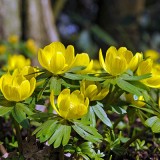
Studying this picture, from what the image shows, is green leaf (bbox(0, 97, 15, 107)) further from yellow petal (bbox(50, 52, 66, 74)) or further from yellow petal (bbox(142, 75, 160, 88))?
yellow petal (bbox(142, 75, 160, 88))

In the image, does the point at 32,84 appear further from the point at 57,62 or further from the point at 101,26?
the point at 101,26

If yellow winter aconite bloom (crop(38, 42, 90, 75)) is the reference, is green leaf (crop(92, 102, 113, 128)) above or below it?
below

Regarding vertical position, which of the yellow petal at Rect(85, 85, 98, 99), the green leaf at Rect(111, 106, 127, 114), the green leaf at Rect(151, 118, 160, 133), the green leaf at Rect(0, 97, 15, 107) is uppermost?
the green leaf at Rect(0, 97, 15, 107)

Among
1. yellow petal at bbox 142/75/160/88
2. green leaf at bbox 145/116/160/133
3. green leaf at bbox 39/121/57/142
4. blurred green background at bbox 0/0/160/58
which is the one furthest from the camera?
blurred green background at bbox 0/0/160/58

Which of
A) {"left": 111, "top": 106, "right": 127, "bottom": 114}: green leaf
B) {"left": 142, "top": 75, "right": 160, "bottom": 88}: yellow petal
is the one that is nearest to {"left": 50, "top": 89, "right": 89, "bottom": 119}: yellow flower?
{"left": 111, "top": 106, "right": 127, "bottom": 114}: green leaf

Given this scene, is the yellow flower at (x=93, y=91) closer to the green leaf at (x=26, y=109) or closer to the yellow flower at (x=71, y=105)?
the yellow flower at (x=71, y=105)

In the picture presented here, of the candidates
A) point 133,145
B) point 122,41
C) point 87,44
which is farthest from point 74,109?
point 122,41

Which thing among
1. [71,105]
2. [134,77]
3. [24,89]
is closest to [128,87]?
[134,77]

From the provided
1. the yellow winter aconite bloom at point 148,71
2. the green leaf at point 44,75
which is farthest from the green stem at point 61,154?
the yellow winter aconite bloom at point 148,71
